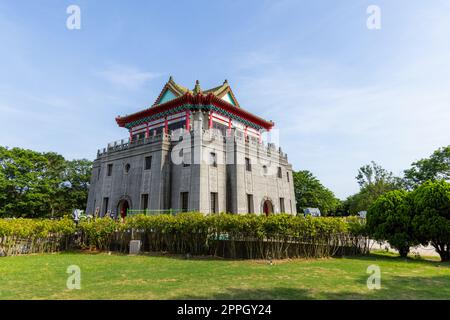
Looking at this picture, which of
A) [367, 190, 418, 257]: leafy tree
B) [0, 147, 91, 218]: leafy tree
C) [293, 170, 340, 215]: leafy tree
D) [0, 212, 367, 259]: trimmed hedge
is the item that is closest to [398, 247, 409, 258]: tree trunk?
[367, 190, 418, 257]: leafy tree

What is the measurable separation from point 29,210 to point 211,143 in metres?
22.1

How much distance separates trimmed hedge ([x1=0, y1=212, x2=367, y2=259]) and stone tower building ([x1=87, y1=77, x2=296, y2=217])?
4929mm

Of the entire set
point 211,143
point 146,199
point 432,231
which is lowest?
point 432,231

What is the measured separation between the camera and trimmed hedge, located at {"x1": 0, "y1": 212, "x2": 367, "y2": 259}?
1058cm

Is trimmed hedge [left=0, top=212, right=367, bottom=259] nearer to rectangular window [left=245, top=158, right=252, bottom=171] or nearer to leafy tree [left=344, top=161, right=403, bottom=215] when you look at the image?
rectangular window [left=245, top=158, right=252, bottom=171]

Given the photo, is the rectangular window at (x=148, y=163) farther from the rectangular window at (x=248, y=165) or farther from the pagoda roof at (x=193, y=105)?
the rectangular window at (x=248, y=165)

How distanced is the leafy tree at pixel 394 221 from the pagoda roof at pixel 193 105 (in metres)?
13.8

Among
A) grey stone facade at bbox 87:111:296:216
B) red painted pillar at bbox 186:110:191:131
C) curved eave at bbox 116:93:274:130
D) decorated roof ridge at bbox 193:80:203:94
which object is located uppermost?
decorated roof ridge at bbox 193:80:203:94

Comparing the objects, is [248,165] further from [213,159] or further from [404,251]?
[404,251]

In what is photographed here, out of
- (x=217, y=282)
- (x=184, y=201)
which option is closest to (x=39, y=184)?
(x=184, y=201)

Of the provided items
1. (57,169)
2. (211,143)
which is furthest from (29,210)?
(211,143)

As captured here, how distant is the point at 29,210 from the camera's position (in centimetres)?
2869

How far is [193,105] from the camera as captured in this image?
73.3 feet
